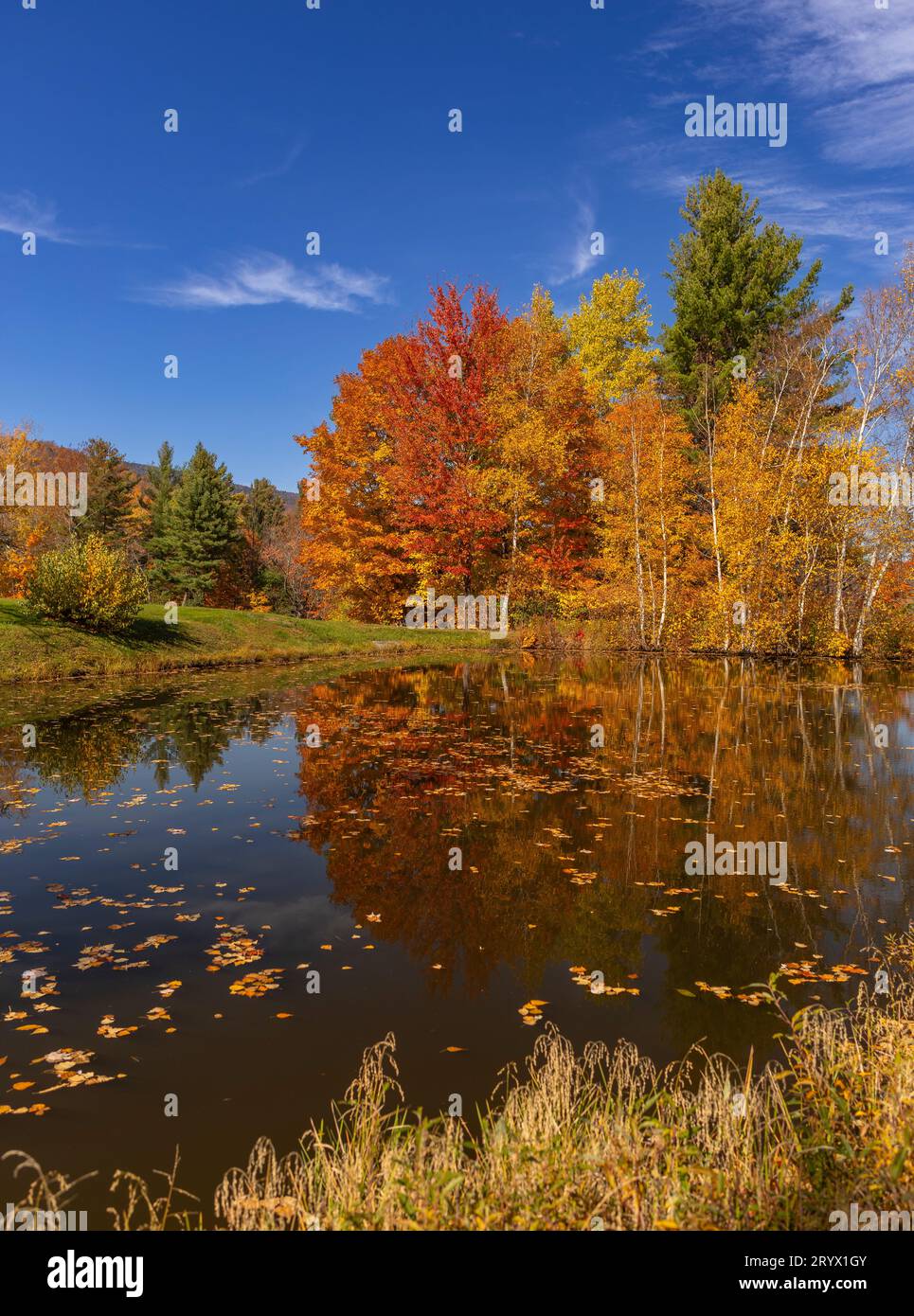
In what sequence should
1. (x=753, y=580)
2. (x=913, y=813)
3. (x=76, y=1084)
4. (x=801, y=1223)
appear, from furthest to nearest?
(x=753, y=580), (x=913, y=813), (x=76, y=1084), (x=801, y=1223)

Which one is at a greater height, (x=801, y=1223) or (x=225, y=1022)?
(x=801, y=1223)

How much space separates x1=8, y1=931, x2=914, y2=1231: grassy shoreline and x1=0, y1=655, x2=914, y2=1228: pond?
29 centimetres

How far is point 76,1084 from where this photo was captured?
4.46 metres

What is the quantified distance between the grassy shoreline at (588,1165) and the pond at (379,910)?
0.29 metres

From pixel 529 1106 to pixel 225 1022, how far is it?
98.4 inches

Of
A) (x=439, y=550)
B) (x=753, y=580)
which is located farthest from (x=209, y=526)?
(x=753, y=580)

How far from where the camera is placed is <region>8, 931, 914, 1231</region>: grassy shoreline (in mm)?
3045

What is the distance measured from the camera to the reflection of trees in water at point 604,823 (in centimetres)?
671

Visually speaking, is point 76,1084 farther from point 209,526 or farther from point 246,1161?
point 209,526

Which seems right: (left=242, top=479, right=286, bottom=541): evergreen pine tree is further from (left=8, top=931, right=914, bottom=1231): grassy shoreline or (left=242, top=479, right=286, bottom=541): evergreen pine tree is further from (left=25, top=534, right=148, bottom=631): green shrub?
(left=8, top=931, right=914, bottom=1231): grassy shoreline

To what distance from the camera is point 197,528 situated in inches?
2136

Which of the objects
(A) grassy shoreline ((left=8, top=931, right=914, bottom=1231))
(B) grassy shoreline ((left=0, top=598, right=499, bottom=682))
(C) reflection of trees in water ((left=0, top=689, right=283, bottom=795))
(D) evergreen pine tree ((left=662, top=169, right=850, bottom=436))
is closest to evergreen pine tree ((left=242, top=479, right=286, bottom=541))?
(B) grassy shoreline ((left=0, top=598, right=499, bottom=682))

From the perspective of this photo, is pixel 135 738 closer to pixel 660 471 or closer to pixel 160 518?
pixel 660 471
